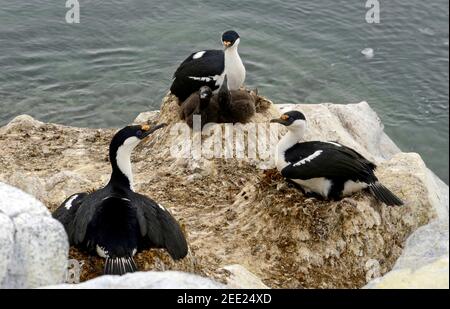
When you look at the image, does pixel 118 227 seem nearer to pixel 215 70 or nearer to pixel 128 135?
pixel 128 135

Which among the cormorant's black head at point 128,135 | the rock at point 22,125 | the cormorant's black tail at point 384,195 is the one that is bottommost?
the rock at point 22,125

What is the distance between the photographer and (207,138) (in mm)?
12625

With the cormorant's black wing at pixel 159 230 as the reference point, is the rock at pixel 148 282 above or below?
above

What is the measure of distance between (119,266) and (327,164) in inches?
140

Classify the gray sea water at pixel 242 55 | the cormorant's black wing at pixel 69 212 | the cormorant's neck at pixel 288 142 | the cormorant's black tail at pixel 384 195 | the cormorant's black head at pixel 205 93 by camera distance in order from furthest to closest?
the gray sea water at pixel 242 55 → the cormorant's black head at pixel 205 93 → the cormorant's neck at pixel 288 142 → the cormorant's black tail at pixel 384 195 → the cormorant's black wing at pixel 69 212

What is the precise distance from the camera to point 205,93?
12.7 meters

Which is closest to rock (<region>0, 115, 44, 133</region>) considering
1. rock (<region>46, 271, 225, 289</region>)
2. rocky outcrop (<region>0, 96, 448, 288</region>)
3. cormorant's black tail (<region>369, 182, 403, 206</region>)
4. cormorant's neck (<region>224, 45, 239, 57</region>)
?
rocky outcrop (<region>0, 96, 448, 288</region>)

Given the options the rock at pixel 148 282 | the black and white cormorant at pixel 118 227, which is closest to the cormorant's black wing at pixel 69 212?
the black and white cormorant at pixel 118 227

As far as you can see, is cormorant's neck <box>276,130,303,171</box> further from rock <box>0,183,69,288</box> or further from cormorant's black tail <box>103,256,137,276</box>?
rock <box>0,183,69,288</box>

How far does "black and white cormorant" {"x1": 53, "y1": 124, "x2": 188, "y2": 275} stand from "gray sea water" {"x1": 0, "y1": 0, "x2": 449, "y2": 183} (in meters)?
9.72

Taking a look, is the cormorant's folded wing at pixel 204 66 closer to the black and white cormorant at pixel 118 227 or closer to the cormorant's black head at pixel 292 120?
the cormorant's black head at pixel 292 120

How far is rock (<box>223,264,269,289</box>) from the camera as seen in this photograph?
835 centimetres

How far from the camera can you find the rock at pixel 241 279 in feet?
27.4

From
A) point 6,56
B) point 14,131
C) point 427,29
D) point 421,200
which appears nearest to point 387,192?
point 421,200
